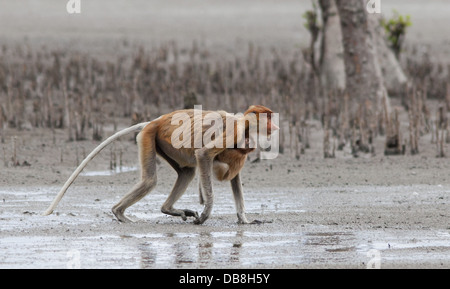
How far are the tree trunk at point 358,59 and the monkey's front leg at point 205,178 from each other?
8.69 metres

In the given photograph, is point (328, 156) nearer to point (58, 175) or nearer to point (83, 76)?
point (58, 175)

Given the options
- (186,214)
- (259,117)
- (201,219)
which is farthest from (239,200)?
(259,117)

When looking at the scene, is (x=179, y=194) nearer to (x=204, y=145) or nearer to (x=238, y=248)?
(x=204, y=145)

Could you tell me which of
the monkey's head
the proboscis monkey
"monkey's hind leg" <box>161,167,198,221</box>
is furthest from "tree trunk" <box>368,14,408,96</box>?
the monkey's head

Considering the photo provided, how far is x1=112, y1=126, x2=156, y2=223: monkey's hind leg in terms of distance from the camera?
31.9 ft

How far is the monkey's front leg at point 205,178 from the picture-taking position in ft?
31.1

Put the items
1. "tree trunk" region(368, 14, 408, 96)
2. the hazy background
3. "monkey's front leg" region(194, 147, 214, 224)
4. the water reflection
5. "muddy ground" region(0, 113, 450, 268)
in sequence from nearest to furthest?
the water reflection < "muddy ground" region(0, 113, 450, 268) < "monkey's front leg" region(194, 147, 214, 224) < "tree trunk" region(368, 14, 408, 96) < the hazy background

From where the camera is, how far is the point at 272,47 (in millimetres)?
29188

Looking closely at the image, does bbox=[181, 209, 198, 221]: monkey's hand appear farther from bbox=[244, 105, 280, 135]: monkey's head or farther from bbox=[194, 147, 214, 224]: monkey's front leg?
bbox=[244, 105, 280, 135]: monkey's head

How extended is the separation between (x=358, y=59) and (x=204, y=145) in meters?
9.12

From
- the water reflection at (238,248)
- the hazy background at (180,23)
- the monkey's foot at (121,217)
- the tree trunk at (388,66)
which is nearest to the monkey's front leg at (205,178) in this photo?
the water reflection at (238,248)

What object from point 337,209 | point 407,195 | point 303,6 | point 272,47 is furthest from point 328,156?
point 303,6

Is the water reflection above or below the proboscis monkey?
below

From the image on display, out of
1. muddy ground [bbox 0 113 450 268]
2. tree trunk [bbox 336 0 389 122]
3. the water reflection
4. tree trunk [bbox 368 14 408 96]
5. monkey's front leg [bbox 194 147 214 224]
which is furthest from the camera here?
tree trunk [bbox 368 14 408 96]
